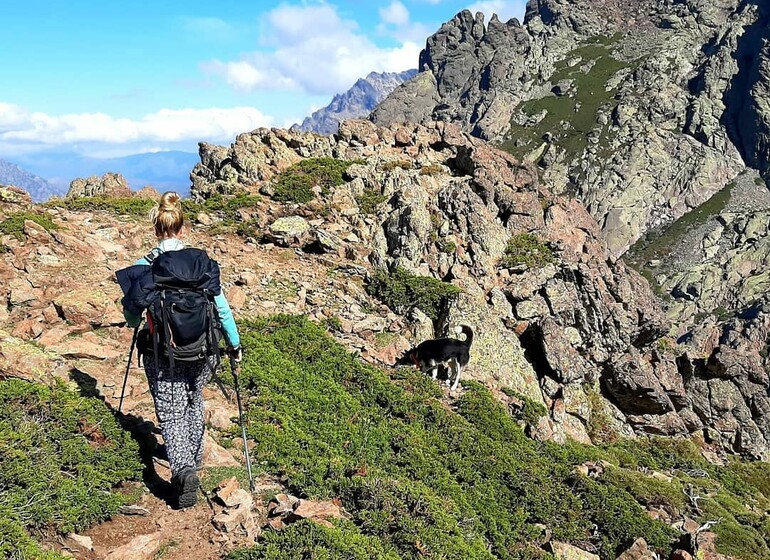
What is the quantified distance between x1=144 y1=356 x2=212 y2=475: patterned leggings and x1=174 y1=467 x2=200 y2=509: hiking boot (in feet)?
0.36

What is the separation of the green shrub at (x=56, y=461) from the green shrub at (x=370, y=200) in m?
14.6

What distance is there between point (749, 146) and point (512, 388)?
201 meters

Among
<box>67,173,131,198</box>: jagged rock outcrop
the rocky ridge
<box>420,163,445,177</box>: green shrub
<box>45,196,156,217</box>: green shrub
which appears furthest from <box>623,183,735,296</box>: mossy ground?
<box>45,196,156,217</box>: green shrub

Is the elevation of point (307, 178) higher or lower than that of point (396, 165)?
lower

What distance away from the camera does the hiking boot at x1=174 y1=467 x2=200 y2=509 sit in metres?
6.14

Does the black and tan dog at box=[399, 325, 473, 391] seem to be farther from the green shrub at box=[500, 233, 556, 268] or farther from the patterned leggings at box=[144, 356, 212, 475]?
the green shrub at box=[500, 233, 556, 268]

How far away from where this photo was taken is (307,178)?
21250 mm

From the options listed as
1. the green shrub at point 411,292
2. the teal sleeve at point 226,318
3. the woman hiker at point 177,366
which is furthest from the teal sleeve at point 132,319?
the green shrub at point 411,292

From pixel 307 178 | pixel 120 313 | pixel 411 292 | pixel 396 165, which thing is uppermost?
pixel 396 165

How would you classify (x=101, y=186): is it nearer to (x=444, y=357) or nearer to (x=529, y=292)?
(x=444, y=357)

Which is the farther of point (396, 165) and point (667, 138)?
point (667, 138)

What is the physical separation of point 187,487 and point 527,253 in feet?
55.4

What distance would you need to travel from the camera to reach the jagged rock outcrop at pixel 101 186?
20.8 meters

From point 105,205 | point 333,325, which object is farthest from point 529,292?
point 105,205
